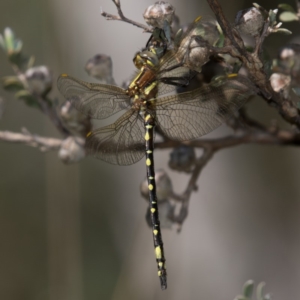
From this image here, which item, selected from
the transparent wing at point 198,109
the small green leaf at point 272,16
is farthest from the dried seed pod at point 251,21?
the transparent wing at point 198,109

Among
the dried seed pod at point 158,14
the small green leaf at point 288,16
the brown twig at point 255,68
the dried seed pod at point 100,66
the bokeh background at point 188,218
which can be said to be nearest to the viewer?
the brown twig at point 255,68

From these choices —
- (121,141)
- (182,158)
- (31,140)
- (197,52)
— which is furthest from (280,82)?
(31,140)

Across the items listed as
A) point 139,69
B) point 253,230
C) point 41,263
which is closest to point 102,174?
point 41,263

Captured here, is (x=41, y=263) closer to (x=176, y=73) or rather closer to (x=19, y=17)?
(x=19, y=17)

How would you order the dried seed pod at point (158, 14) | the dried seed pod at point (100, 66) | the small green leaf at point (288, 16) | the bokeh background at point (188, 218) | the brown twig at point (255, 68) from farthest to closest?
1. the bokeh background at point (188, 218)
2. the dried seed pod at point (100, 66)
3. the small green leaf at point (288, 16)
4. the dried seed pod at point (158, 14)
5. the brown twig at point (255, 68)

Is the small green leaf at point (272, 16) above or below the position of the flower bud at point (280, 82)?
above

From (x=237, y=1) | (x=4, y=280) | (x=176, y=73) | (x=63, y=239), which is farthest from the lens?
(x=4, y=280)

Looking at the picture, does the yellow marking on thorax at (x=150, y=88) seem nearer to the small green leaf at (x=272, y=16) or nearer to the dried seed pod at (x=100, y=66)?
the dried seed pod at (x=100, y=66)

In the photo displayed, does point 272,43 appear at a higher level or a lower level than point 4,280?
higher
